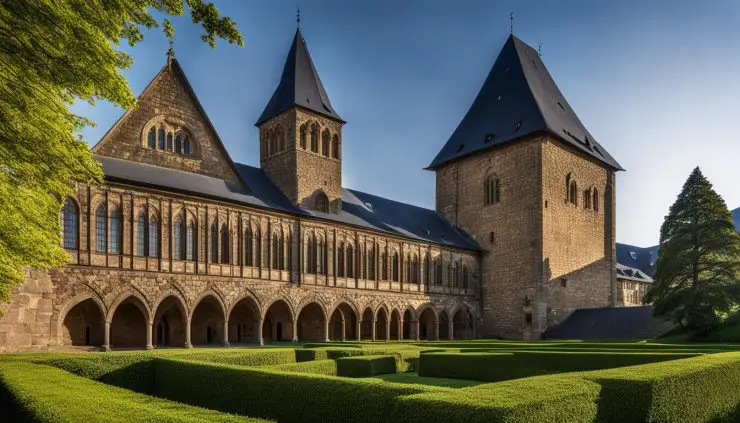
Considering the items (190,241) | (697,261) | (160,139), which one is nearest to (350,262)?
(190,241)

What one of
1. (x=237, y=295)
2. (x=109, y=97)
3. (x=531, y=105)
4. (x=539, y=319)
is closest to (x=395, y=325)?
(x=539, y=319)

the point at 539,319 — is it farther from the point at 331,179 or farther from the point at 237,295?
the point at 237,295

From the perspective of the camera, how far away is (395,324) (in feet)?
139

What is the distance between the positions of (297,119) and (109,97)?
88.0ft

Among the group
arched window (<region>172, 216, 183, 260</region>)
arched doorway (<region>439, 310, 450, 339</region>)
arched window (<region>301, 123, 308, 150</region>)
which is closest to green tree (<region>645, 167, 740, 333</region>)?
arched doorway (<region>439, 310, 450, 339</region>)

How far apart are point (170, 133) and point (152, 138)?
3.60 feet

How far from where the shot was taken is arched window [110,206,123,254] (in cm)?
2623

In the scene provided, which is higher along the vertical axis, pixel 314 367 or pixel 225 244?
pixel 225 244

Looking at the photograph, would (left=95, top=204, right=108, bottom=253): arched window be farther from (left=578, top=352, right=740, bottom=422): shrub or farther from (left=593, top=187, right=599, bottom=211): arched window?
(left=593, top=187, right=599, bottom=211): arched window

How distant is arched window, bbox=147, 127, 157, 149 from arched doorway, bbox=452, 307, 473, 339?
2713 cm

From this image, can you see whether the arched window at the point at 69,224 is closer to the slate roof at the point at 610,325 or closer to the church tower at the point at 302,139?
the church tower at the point at 302,139

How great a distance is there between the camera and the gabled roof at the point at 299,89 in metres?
37.4

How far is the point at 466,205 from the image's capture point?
157ft

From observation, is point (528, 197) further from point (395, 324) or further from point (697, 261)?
point (395, 324)
